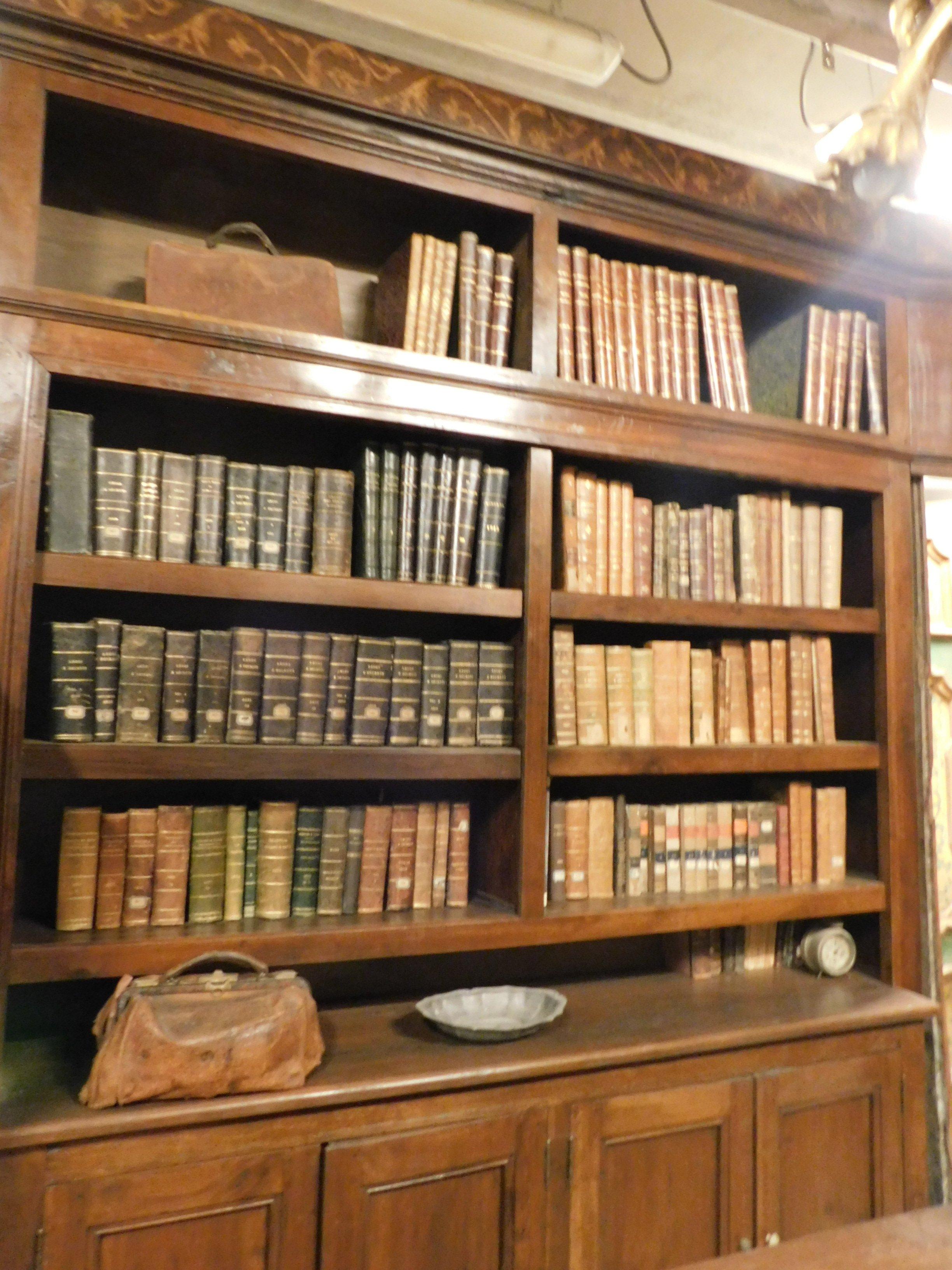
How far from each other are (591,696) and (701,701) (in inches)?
10.8

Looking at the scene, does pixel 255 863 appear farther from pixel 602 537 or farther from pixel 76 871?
pixel 602 537

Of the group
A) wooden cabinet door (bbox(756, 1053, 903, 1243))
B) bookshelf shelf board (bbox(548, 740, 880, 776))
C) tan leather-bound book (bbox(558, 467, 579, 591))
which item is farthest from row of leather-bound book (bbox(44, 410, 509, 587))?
wooden cabinet door (bbox(756, 1053, 903, 1243))

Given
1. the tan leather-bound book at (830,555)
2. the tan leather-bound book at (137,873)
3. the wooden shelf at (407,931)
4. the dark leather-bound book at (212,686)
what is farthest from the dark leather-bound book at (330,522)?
the tan leather-bound book at (830,555)

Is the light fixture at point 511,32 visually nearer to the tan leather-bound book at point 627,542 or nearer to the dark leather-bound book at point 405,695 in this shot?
the tan leather-bound book at point 627,542

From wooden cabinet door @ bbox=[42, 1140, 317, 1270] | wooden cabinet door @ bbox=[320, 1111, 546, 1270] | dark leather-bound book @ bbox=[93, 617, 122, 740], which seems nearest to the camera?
wooden cabinet door @ bbox=[42, 1140, 317, 1270]

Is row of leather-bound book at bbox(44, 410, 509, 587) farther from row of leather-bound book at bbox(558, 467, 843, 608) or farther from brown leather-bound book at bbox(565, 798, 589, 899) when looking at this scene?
brown leather-bound book at bbox(565, 798, 589, 899)

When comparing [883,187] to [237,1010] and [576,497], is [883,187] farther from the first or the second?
[237,1010]

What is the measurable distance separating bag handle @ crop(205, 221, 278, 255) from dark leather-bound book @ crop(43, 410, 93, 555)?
45cm

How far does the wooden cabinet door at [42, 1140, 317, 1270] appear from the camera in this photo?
1.17 metres

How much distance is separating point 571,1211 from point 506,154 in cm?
191

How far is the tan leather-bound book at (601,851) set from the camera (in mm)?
1740

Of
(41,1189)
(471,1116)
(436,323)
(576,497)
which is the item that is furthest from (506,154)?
(41,1189)

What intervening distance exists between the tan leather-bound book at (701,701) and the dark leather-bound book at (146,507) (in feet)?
3.68

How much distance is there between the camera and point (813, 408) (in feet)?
6.48
